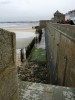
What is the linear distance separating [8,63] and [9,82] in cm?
23

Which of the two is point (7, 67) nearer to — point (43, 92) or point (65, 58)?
point (43, 92)

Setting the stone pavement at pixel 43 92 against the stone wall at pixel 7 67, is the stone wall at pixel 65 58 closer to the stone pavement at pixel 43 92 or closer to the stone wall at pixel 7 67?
the stone pavement at pixel 43 92

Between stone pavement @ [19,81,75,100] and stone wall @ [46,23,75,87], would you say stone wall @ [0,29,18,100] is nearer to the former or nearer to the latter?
stone pavement @ [19,81,75,100]

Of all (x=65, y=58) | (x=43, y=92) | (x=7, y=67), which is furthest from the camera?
(x=65, y=58)

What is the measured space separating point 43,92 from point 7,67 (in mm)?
2076

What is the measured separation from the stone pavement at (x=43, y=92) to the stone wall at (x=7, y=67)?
4.57 ft

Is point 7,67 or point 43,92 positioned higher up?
point 7,67

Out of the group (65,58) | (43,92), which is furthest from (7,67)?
(65,58)

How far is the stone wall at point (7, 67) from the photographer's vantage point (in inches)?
78.3

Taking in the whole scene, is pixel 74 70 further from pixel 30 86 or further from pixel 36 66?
pixel 36 66

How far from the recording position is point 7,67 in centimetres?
217

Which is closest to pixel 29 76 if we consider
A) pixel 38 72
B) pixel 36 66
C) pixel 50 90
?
pixel 38 72

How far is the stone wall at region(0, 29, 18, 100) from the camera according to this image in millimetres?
1988

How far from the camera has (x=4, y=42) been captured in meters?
2.01
